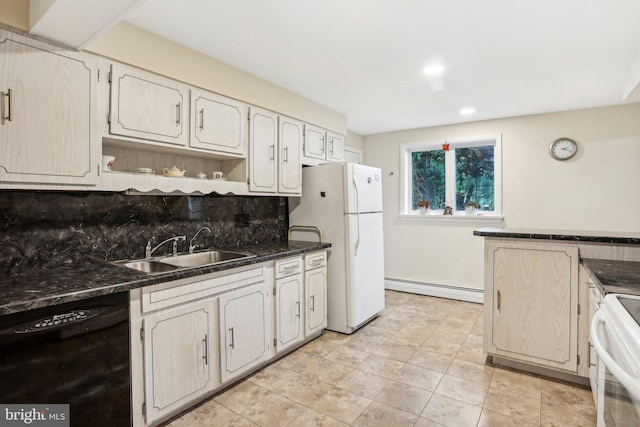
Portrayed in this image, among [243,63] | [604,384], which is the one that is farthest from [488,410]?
[243,63]

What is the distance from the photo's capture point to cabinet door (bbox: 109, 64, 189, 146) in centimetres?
193

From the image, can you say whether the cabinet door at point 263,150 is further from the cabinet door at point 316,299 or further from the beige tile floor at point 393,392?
the beige tile floor at point 393,392

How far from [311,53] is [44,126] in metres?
1.67

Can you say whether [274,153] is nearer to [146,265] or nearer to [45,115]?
[146,265]

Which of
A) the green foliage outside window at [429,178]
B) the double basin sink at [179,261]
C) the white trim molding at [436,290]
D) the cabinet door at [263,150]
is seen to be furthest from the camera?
the green foliage outside window at [429,178]

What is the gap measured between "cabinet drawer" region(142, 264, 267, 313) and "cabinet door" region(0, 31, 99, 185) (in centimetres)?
71

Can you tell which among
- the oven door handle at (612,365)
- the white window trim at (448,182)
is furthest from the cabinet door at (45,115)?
the white window trim at (448,182)

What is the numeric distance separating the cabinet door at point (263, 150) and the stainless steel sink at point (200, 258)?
1.84ft

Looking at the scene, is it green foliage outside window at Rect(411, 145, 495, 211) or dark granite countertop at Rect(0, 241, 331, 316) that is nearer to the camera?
dark granite countertop at Rect(0, 241, 331, 316)

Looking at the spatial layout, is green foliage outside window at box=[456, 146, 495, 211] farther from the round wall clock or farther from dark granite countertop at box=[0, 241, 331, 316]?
dark granite countertop at box=[0, 241, 331, 316]

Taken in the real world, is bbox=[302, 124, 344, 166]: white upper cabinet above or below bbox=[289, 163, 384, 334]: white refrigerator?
above

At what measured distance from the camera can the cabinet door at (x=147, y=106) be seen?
193 cm

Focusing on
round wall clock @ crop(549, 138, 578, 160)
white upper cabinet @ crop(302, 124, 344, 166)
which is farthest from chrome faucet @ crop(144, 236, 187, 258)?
round wall clock @ crop(549, 138, 578, 160)

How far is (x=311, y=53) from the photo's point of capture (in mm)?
2396
